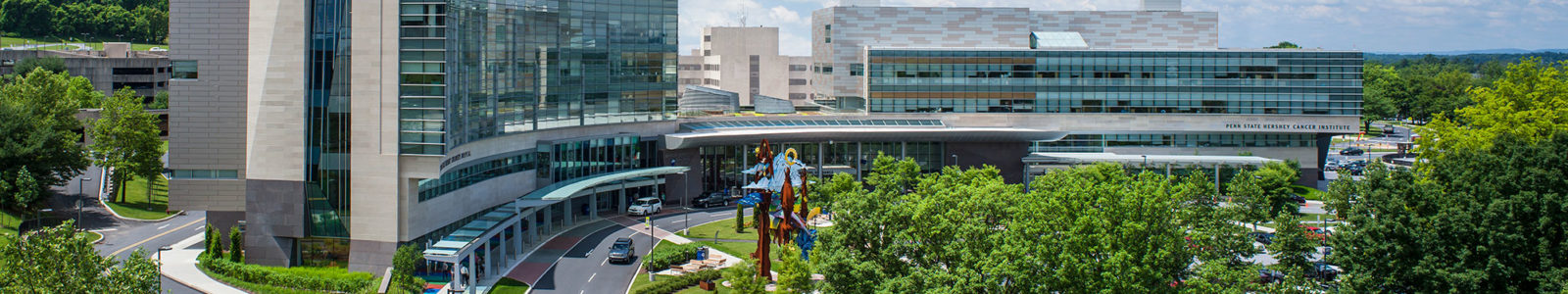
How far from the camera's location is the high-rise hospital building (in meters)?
69.4

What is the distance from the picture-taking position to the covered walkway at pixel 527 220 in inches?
2594

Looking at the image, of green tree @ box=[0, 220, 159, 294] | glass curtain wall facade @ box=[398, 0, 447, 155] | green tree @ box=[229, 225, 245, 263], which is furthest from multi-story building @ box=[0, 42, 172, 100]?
green tree @ box=[0, 220, 159, 294]

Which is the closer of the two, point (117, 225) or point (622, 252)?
point (622, 252)

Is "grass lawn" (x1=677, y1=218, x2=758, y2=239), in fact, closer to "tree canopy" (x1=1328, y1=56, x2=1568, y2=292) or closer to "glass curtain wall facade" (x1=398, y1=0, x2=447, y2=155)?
"glass curtain wall facade" (x1=398, y1=0, x2=447, y2=155)

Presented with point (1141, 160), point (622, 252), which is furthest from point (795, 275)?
point (1141, 160)

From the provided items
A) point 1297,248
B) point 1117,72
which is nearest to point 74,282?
Result: point 1297,248

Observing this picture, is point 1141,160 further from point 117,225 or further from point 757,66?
point 117,225

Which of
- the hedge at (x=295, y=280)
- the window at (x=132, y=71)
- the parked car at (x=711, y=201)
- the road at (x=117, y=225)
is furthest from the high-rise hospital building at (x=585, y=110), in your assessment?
the window at (x=132, y=71)

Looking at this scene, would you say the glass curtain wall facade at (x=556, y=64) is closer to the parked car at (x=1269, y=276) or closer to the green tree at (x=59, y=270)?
the green tree at (x=59, y=270)

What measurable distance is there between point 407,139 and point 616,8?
2822 centimetres

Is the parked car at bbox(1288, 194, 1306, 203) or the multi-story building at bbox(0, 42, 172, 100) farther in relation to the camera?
the multi-story building at bbox(0, 42, 172, 100)

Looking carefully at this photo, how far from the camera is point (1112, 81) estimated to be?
120 meters

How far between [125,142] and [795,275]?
65951mm

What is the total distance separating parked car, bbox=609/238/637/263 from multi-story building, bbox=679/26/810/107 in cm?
9785
